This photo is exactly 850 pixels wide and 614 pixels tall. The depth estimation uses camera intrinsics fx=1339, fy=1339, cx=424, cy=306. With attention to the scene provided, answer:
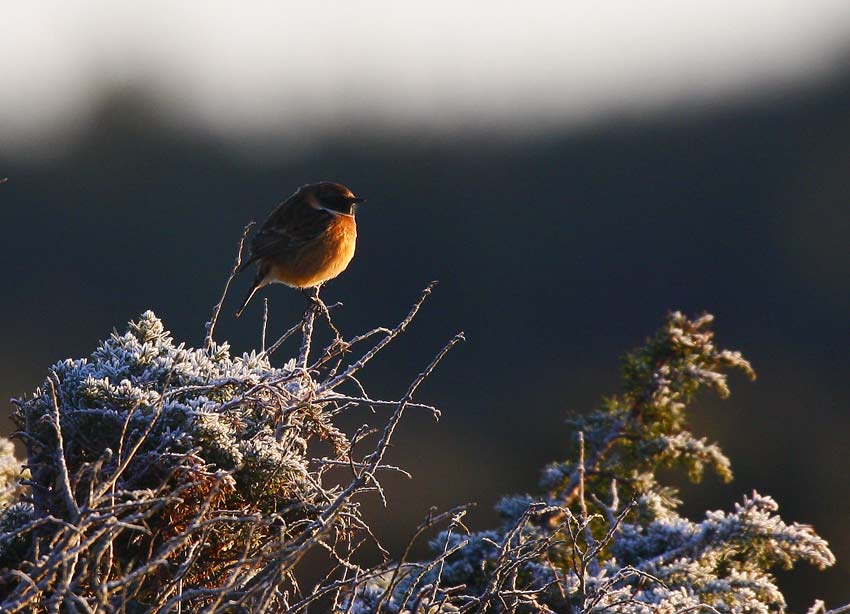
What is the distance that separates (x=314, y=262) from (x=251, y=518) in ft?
15.4

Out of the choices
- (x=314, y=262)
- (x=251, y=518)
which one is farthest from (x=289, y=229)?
(x=251, y=518)

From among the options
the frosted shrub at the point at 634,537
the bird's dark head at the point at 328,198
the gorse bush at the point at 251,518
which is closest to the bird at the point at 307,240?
the bird's dark head at the point at 328,198

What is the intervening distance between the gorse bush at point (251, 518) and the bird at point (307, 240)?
9.49 feet

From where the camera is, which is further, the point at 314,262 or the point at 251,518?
the point at 314,262

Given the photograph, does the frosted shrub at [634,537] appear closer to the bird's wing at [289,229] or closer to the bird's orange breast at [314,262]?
the bird's orange breast at [314,262]

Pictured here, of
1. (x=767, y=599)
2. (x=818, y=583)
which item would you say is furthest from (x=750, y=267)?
(x=767, y=599)

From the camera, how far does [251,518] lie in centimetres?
291

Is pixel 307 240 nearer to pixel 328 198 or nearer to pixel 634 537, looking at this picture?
pixel 328 198

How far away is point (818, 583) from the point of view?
1255 centimetres

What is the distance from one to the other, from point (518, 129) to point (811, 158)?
Answer: 27.3ft

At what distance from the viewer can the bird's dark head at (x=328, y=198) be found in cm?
784

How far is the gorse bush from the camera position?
9.71 ft

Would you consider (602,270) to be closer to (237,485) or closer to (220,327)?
(220,327)

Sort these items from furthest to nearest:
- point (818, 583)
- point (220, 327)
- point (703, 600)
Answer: point (220, 327) < point (818, 583) < point (703, 600)
